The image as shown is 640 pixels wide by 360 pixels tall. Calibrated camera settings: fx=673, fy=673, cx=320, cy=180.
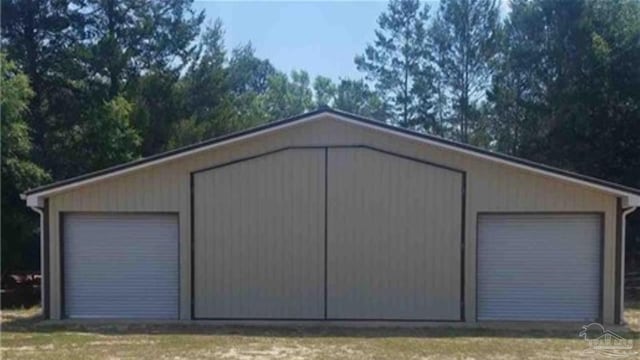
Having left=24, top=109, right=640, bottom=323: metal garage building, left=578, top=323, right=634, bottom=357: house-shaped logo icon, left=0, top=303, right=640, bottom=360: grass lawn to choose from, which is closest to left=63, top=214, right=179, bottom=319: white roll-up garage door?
left=24, top=109, right=640, bottom=323: metal garage building

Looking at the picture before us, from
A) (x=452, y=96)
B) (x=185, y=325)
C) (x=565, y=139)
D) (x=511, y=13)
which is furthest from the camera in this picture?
(x=452, y=96)

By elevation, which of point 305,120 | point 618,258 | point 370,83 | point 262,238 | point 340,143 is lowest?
point 618,258

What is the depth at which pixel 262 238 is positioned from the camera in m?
11.4

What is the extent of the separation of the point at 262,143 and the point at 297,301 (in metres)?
2.74

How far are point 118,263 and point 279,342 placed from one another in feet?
12.9

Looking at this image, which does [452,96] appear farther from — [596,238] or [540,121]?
[596,238]

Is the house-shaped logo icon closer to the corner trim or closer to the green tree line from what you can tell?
the corner trim

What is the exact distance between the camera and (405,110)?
26.9m

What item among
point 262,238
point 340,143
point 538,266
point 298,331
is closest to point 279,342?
point 298,331

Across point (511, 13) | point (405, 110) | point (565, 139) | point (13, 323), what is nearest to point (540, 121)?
point (565, 139)

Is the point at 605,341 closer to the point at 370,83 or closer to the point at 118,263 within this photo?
the point at 118,263

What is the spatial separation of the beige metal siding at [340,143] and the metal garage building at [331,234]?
23mm

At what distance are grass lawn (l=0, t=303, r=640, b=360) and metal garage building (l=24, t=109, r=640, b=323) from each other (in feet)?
2.92

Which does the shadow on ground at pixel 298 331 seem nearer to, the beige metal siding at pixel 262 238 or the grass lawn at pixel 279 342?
the grass lawn at pixel 279 342
